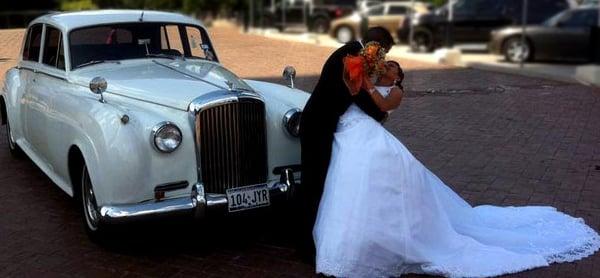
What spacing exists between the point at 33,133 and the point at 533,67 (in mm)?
12572

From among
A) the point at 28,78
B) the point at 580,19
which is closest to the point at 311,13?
the point at 580,19

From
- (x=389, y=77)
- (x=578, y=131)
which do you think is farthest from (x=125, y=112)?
(x=578, y=131)

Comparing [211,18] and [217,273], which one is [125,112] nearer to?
[217,273]

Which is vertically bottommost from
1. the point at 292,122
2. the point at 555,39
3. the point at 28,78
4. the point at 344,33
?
the point at 344,33

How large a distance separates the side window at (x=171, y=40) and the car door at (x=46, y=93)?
879mm

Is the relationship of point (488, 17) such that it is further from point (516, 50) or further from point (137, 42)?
point (137, 42)

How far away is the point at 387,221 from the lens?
4.09 metres

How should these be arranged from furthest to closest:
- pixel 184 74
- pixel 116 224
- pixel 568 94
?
pixel 568 94 < pixel 184 74 < pixel 116 224

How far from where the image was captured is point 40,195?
19.2 feet

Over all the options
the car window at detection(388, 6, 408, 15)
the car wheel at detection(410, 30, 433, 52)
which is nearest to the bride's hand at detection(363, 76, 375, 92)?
the car wheel at detection(410, 30, 433, 52)

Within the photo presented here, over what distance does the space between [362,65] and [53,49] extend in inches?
121

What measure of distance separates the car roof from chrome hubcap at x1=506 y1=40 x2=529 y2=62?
38.4ft

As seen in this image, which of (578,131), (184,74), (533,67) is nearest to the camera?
(184,74)

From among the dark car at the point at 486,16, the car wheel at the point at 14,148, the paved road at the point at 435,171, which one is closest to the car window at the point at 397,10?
the dark car at the point at 486,16
